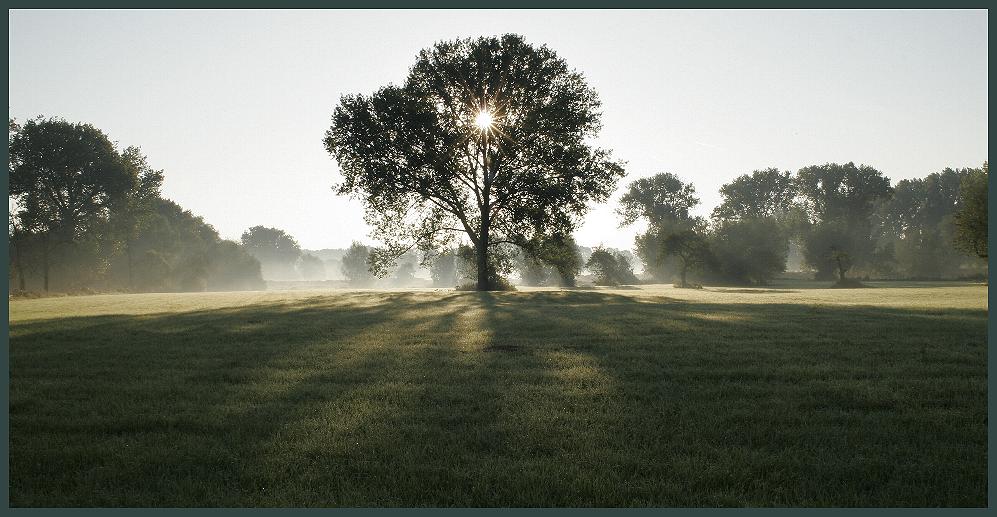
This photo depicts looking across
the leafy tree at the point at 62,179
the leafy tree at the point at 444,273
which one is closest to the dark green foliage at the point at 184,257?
the leafy tree at the point at 62,179

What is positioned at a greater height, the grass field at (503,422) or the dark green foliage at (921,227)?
the dark green foliage at (921,227)

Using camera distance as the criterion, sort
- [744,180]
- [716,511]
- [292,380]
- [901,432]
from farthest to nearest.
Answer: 1. [744,180]
2. [292,380]
3. [901,432]
4. [716,511]

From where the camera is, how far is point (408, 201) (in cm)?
4050

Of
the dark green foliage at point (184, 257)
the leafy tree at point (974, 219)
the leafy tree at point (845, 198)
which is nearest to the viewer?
the leafy tree at point (974, 219)

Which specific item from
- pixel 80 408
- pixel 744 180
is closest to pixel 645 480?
pixel 80 408

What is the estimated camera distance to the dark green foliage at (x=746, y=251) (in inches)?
2911

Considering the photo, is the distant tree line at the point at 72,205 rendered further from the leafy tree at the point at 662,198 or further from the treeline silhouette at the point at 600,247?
the leafy tree at the point at 662,198

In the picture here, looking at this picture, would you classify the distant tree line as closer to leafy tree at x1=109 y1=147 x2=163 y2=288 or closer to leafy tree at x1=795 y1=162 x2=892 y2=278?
leafy tree at x1=109 y1=147 x2=163 y2=288

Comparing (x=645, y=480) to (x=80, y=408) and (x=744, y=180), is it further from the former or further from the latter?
(x=744, y=180)

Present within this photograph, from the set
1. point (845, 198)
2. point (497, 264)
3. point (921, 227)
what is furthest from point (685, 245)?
A: point (921, 227)

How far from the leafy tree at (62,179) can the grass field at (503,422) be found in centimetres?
5781

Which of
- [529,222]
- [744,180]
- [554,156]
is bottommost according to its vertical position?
[529,222]

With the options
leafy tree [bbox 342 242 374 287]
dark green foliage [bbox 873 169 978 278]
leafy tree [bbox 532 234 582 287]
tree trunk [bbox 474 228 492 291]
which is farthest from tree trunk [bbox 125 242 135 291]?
dark green foliage [bbox 873 169 978 278]

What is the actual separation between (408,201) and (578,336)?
95.8 feet
